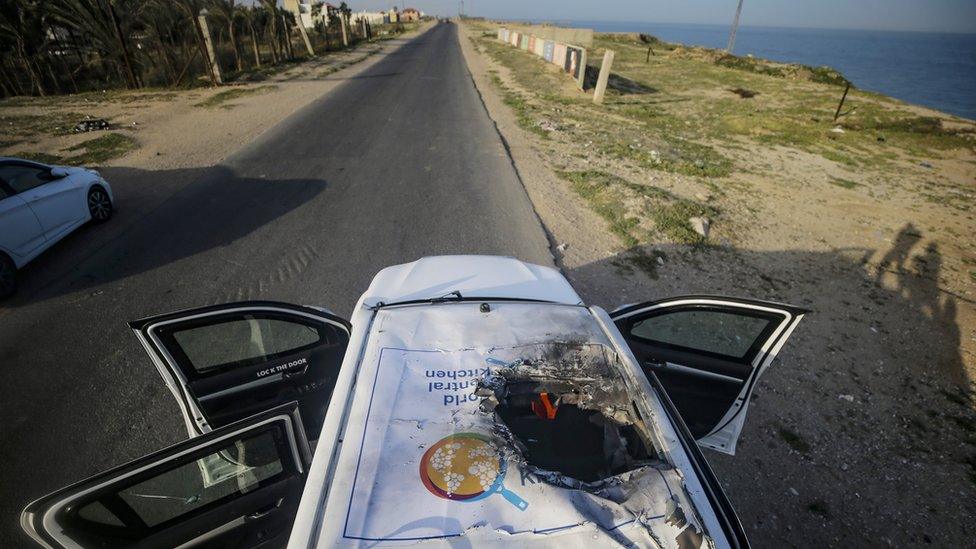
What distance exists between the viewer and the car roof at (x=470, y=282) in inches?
113

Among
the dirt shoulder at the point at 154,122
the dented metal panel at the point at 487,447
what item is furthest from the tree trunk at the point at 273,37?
the dented metal panel at the point at 487,447

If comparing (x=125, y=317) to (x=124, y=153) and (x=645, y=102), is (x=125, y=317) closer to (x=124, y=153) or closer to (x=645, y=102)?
(x=124, y=153)

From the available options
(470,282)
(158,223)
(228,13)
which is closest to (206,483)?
(470,282)

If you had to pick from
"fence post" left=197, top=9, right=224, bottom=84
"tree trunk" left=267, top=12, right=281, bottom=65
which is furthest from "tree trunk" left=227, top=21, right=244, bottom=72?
"fence post" left=197, top=9, right=224, bottom=84

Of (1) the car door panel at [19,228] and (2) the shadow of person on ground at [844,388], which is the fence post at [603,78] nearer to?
(2) the shadow of person on ground at [844,388]

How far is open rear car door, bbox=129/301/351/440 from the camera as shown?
259cm

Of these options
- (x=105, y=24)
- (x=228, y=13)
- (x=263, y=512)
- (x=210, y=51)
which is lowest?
(x=263, y=512)

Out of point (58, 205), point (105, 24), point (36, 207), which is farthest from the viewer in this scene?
point (105, 24)

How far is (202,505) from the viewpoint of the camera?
2.20 metres

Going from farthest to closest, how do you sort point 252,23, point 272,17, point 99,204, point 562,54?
point 562,54
point 272,17
point 252,23
point 99,204

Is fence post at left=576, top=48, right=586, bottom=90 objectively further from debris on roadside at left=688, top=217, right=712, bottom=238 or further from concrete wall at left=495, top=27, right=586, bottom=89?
debris on roadside at left=688, top=217, right=712, bottom=238

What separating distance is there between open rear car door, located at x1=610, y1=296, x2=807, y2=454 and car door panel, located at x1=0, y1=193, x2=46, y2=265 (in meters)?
7.17

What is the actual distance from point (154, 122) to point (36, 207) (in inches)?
332

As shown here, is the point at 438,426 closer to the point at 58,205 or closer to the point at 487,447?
the point at 487,447
